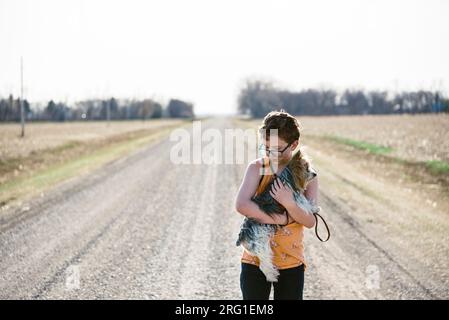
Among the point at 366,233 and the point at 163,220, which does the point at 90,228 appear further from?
the point at 366,233

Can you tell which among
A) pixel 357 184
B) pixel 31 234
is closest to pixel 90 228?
pixel 31 234

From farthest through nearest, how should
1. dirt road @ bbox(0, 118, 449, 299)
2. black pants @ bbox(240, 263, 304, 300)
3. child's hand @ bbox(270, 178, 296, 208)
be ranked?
dirt road @ bbox(0, 118, 449, 299), black pants @ bbox(240, 263, 304, 300), child's hand @ bbox(270, 178, 296, 208)

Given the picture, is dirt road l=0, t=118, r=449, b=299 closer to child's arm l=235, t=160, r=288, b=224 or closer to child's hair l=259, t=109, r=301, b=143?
child's arm l=235, t=160, r=288, b=224

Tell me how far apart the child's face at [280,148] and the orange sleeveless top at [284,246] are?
6 cm

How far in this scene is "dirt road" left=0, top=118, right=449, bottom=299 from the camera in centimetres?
502

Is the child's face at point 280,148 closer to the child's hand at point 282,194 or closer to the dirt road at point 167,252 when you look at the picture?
the child's hand at point 282,194

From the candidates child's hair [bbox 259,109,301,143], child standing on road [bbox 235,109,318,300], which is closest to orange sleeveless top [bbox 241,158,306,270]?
child standing on road [bbox 235,109,318,300]

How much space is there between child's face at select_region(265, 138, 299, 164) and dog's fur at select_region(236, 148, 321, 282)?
5 centimetres

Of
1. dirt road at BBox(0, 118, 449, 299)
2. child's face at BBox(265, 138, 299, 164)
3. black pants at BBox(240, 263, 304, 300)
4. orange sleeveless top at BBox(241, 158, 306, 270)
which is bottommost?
dirt road at BBox(0, 118, 449, 299)

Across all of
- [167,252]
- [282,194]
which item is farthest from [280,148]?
[167,252]

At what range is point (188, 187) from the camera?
1177cm

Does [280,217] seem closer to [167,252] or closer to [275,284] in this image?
[275,284]

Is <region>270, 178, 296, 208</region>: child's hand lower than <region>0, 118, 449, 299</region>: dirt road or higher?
higher

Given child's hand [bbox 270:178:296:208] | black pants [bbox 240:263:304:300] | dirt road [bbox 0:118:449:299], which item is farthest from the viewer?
dirt road [bbox 0:118:449:299]
